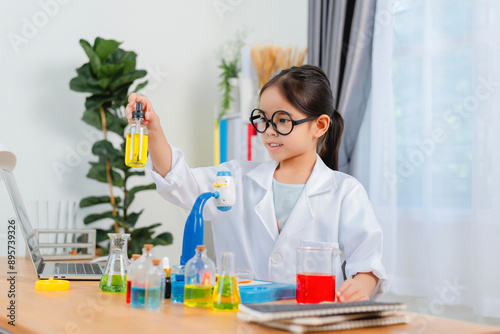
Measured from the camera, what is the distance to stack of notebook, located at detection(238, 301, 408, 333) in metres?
0.84

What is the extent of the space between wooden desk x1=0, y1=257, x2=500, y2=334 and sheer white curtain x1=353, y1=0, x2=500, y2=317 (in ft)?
4.67

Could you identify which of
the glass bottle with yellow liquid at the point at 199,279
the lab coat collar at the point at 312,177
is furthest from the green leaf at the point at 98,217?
the glass bottle with yellow liquid at the point at 199,279

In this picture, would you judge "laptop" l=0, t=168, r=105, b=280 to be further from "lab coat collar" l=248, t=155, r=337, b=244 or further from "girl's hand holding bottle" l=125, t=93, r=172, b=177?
"lab coat collar" l=248, t=155, r=337, b=244

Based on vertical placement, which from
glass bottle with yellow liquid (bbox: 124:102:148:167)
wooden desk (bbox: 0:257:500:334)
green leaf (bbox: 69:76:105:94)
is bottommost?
wooden desk (bbox: 0:257:500:334)

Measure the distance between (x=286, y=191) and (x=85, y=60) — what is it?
7.64 feet

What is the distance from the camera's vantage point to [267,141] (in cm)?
162

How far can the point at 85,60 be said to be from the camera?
350 cm

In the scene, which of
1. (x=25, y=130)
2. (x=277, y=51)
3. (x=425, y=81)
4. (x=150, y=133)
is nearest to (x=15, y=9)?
(x=25, y=130)

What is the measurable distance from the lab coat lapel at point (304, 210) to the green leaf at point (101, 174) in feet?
6.39

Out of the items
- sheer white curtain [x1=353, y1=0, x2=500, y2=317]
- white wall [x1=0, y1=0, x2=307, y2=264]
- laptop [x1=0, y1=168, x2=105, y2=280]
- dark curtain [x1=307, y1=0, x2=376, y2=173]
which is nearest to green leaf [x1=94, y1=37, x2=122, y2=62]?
white wall [x1=0, y1=0, x2=307, y2=264]

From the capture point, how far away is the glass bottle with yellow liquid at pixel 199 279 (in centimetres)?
106

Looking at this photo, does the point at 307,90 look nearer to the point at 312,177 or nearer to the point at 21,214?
the point at 312,177

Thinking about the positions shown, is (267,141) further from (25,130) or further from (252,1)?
(252,1)

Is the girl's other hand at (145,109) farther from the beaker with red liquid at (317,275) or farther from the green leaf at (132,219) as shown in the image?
the green leaf at (132,219)
